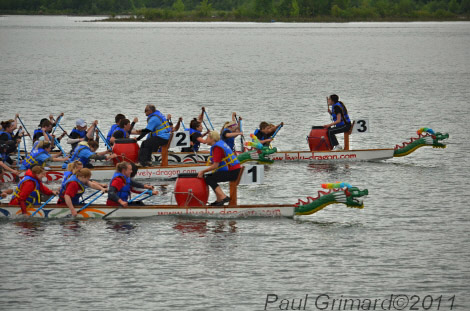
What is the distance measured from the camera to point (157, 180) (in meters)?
27.4

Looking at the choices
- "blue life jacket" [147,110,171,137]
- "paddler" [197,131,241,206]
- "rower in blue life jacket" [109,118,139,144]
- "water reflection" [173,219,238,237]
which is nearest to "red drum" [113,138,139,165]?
"rower in blue life jacket" [109,118,139,144]

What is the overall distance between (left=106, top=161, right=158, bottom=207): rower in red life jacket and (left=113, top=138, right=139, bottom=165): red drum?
546 centimetres

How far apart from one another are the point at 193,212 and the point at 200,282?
13.5 feet

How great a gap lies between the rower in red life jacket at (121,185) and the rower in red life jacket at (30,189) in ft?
5.09

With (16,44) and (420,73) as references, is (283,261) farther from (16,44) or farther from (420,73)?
(16,44)

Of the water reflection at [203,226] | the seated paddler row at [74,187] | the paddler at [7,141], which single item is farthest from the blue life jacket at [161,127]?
the water reflection at [203,226]

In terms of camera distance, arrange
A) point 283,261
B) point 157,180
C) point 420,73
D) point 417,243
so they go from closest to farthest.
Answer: point 283,261, point 417,243, point 157,180, point 420,73

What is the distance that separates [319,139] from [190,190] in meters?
10.1

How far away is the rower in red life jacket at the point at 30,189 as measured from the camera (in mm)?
21250

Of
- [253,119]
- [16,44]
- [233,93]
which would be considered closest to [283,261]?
[253,119]

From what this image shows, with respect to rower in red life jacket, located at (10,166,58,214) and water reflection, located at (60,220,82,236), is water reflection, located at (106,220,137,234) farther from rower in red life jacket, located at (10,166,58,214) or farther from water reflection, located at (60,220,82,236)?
rower in red life jacket, located at (10,166,58,214)

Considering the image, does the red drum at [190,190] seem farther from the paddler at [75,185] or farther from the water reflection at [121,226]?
the paddler at [75,185]

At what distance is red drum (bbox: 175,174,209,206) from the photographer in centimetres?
2155

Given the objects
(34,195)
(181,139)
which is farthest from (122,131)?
(34,195)
